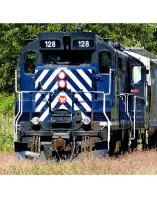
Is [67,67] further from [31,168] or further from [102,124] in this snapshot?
[31,168]

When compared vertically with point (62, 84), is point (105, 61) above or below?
above

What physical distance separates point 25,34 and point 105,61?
1.26 m

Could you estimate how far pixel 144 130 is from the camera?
15.8 metres

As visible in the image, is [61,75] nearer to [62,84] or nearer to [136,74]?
[62,84]

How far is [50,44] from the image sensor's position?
1345 cm

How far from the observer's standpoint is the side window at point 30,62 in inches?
544

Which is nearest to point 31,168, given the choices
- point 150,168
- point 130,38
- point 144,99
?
point 150,168

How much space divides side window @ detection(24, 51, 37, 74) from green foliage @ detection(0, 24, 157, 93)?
0.56 ft

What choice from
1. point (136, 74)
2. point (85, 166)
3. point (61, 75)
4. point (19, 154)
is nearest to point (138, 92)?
point (136, 74)

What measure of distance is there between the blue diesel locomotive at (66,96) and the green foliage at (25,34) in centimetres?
14

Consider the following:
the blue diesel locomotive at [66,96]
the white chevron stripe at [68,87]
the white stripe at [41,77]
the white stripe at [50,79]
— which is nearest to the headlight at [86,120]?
the blue diesel locomotive at [66,96]

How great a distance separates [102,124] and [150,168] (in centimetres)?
165

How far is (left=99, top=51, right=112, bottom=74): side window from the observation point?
44.9 ft

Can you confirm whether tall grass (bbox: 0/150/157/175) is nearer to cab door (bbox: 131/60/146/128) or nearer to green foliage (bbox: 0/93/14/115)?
green foliage (bbox: 0/93/14/115)
